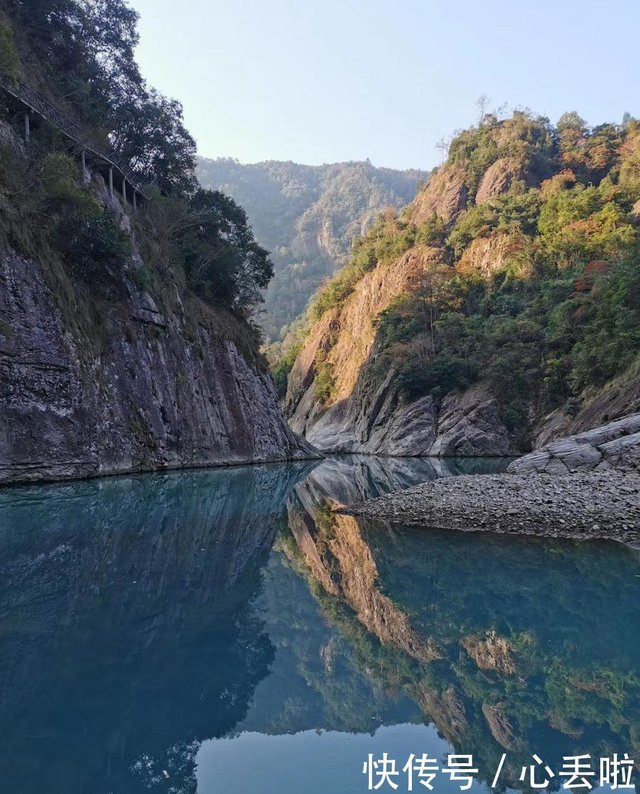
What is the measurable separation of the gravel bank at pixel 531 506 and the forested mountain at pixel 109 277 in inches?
383

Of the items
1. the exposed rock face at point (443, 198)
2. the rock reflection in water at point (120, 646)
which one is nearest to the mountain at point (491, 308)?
the exposed rock face at point (443, 198)

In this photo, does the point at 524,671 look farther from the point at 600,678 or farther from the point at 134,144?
the point at 134,144

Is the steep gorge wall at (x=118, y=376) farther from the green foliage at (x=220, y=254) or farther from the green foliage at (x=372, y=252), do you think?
the green foliage at (x=372, y=252)

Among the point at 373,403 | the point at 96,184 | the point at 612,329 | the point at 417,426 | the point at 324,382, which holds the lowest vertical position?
the point at 417,426

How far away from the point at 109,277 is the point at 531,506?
1876 centimetres

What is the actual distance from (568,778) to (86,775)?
10.4ft

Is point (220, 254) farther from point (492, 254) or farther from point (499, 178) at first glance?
point (499, 178)

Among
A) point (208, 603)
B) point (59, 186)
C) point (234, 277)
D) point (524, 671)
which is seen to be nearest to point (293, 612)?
point (208, 603)

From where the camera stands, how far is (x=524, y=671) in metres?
→ 5.73

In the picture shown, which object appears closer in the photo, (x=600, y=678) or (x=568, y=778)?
(x=568, y=778)

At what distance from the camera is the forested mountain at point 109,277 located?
18188 mm

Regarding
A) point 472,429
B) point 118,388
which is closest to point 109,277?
point 118,388

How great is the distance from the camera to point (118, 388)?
22.2 metres

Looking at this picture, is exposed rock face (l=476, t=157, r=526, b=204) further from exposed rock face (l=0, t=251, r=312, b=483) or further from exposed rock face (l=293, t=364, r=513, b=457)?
exposed rock face (l=0, t=251, r=312, b=483)
